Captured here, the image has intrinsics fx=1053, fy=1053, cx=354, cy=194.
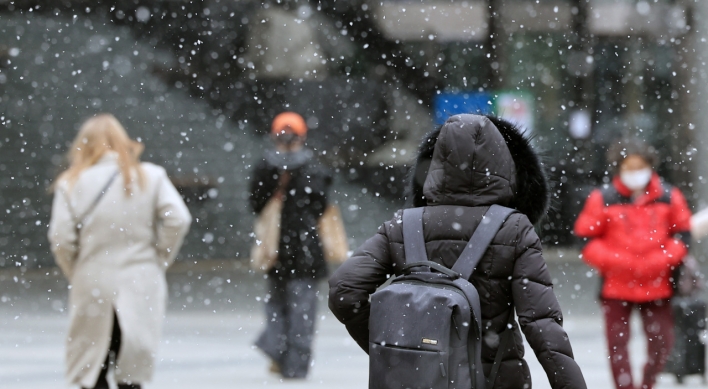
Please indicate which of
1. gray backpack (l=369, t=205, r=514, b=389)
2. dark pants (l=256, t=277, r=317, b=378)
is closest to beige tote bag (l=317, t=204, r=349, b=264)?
dark pants (l=256, t=277, r=317, b=378)

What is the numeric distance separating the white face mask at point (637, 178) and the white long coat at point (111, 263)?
103 inches

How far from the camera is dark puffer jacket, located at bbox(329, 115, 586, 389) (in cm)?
326

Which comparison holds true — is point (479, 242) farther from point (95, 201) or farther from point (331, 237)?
point (331, 237)

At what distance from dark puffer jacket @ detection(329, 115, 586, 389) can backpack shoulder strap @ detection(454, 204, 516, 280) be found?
3 cm

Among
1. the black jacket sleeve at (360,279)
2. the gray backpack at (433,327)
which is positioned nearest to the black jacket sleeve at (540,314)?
the gray backpack at (433,327)

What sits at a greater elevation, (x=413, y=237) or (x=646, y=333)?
(x=413, y=237)

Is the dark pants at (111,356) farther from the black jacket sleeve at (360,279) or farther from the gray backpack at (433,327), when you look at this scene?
the gray backpack at (433,327)

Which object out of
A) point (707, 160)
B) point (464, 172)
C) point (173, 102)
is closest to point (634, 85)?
point (707, 160)

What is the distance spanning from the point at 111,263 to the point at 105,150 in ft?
1.95

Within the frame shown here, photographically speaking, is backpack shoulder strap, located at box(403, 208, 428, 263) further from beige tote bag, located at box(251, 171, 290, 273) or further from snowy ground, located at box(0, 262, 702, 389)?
beige tote bag, located at box(251, 171, 290, 273)

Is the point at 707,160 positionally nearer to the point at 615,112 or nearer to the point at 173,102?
the point at 615,112

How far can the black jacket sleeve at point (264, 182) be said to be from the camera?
739 centimetres

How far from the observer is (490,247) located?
3.37 m

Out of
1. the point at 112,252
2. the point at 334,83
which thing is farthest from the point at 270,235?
the point at 334,83
